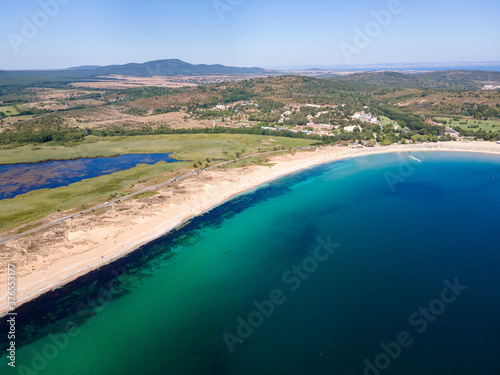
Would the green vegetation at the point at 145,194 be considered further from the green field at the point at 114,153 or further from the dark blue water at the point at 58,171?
the dark blue water at the point at 58,171

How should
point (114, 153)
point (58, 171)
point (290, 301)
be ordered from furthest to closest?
point (114, 153), point (58, 171), point (290, 301)

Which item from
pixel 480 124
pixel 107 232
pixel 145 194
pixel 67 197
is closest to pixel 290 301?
pixel 107 232

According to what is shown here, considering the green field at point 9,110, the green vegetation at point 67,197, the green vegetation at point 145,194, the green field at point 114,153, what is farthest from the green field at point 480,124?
the green field at point 9,110

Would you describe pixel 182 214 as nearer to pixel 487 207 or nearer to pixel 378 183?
pixel 378 183

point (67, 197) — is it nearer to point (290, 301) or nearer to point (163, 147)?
point (163, 147)

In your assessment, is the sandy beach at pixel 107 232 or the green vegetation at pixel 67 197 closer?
the sandy beach at pixel 107 232

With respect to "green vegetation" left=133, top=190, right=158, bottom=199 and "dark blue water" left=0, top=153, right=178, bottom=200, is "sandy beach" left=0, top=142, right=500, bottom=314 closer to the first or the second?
"green vegetation" left=133, top=190, right=158, bottom=199
